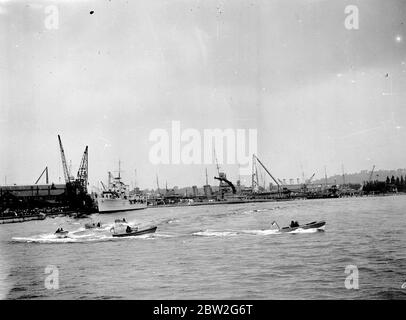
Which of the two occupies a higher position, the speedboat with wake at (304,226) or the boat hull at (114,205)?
the speedboat with wake at (304,226)

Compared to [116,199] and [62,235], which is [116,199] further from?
[62,235]

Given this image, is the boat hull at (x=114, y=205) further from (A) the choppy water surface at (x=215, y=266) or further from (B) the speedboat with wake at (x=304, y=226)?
(B) the speedboat with wake at (x=304, y=226)

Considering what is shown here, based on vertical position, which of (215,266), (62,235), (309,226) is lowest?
(62,235)

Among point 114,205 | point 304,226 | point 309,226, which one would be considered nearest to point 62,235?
point 304,226

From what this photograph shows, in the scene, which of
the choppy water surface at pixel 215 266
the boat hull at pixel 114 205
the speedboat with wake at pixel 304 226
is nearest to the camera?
the choppy water surface at pixel 215 266

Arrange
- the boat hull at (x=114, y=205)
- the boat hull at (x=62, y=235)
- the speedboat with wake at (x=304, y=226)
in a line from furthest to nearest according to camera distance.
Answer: the boat hull at (x=114, y=205) → the boat hull at (x=62, y=235) → the speedboat with wake at (x=304, y=226)

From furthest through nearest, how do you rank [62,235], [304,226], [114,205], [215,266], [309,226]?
[114,205] → [62,235] → [309,226] → [304,226] → [215,266]

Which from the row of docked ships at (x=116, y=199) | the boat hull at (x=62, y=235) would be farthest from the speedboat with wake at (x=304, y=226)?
the row of docked ships at (x=116, y=199)

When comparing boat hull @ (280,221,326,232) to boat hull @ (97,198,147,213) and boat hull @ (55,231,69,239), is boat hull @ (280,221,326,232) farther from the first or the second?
boat hull @ (97,198,147,213)

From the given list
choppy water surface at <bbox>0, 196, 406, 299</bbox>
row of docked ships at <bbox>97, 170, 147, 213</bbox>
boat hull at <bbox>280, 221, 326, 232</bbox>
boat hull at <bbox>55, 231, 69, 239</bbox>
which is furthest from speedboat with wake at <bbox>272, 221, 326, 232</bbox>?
row of docked ships at <bbox>97, 170, 147, 213</bbox>
